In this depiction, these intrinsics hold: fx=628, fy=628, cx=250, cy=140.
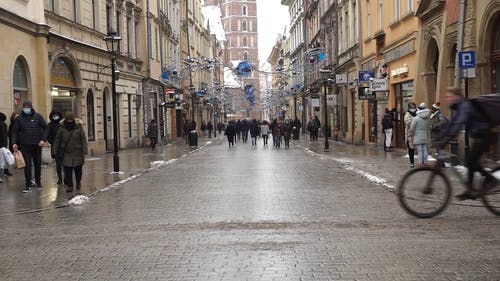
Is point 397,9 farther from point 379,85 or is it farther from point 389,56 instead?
point 379,85

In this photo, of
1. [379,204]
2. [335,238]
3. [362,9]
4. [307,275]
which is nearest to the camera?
[307,275]

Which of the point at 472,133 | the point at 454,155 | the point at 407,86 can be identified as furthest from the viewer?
the point at 407,86

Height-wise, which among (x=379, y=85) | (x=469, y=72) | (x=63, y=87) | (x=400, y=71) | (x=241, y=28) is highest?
(x=241, y=28)

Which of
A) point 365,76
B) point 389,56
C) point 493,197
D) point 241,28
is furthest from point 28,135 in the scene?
point 241,28

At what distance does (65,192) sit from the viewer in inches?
534

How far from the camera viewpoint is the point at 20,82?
21.4 meters

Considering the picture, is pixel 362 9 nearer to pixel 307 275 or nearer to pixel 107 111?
A: pixel 107 111

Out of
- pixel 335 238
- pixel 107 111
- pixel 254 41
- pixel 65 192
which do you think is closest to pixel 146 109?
pixel 107 111

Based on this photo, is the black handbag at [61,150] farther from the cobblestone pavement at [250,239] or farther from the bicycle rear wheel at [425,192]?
the bicycle rear wheel at [425,192]

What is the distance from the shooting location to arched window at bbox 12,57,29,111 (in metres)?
20.7

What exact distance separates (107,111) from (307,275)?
27469mm

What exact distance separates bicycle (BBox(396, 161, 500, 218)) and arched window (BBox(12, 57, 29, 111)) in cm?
1523

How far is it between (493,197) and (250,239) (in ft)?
11.7

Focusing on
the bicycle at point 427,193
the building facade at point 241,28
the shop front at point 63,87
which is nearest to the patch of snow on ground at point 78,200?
the bicycle at point 427,193
